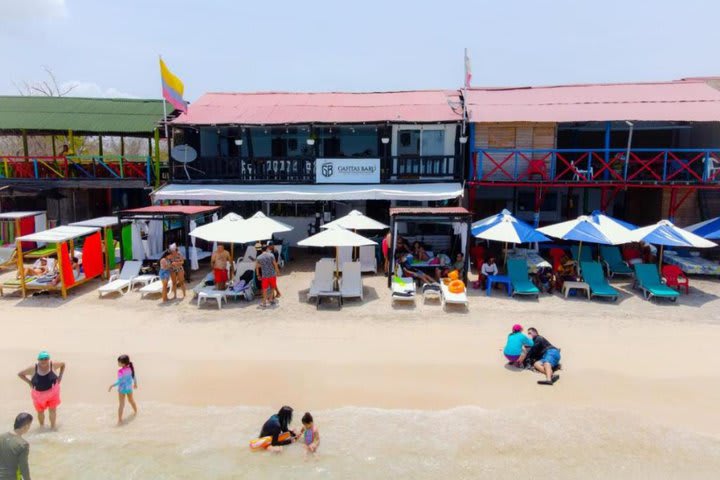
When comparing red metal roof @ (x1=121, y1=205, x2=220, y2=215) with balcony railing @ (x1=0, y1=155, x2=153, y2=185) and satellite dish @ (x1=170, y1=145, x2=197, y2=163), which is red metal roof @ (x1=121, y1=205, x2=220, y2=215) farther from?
balcony railing @ (x1=0, y1=155, x2=153, y2=185)

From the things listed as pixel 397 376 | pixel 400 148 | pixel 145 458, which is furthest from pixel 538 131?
pixel 145 458

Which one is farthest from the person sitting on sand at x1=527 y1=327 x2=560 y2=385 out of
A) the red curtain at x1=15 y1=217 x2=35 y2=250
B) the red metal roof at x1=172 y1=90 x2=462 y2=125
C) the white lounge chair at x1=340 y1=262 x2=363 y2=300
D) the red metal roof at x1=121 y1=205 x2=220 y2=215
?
the red curtain at x1=15 y1=217 x2=35 y2=250

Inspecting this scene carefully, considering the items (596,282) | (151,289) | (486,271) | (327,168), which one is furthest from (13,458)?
(327,168)

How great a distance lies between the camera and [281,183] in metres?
17.8

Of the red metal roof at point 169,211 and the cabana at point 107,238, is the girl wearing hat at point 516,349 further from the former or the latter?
the cabana at point 107,238

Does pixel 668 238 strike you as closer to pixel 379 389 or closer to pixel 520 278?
pixel 520 278

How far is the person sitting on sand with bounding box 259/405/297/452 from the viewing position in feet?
22.2

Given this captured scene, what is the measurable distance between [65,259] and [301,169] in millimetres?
8153

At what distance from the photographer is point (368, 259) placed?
1514 centimetres

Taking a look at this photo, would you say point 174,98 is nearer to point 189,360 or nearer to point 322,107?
point 322,107

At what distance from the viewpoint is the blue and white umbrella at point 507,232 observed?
13273mm

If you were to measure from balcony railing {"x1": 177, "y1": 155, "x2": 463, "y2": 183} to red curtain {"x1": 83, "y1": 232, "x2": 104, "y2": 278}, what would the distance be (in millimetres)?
4592

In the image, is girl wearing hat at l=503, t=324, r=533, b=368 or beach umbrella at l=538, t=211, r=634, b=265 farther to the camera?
beach umbrella at l=538, t=211, r=634, b=265

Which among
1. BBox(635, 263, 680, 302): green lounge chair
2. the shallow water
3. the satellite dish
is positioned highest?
the satellite dish
